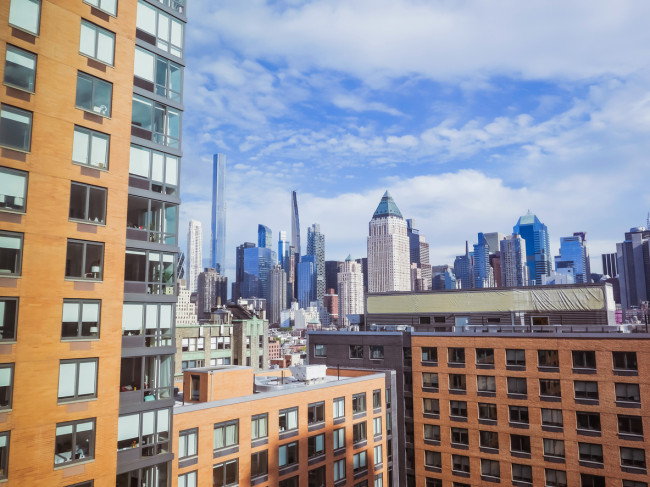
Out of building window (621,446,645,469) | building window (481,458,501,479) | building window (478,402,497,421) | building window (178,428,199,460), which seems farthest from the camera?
building window (478,402,497,421)

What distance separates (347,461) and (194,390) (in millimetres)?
17264

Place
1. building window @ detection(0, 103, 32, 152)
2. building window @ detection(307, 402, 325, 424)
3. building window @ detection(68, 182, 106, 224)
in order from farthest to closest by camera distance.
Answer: building window @ detection(307, 402, 325, 424), building window @ detection(68, 182, 106, 224), building window @ detection(0, 103, 32, 152)

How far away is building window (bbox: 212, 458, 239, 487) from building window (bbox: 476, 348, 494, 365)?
100ft

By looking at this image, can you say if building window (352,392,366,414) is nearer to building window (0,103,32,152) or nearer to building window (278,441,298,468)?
building window (278,441,298,468)

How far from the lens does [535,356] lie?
52.0m

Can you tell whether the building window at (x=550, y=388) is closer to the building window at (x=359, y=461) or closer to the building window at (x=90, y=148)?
the building window at (x=359, y=461)

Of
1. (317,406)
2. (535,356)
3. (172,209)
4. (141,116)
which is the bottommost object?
(317,406)

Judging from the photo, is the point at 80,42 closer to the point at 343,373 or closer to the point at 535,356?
the point at 343,373

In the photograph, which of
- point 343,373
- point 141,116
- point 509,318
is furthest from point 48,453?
point 509,318

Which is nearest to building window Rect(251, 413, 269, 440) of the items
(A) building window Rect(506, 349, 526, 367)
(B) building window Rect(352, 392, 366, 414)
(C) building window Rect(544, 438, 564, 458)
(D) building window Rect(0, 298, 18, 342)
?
(B) building window Rect(352, 392, 366, 414)

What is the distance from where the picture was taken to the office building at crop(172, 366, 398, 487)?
34344mm

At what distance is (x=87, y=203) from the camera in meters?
24.8

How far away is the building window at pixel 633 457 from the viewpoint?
46506 millimetres

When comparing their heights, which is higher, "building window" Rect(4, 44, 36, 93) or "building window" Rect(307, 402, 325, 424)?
"building window" Rect(4, 44, 36, 93)
